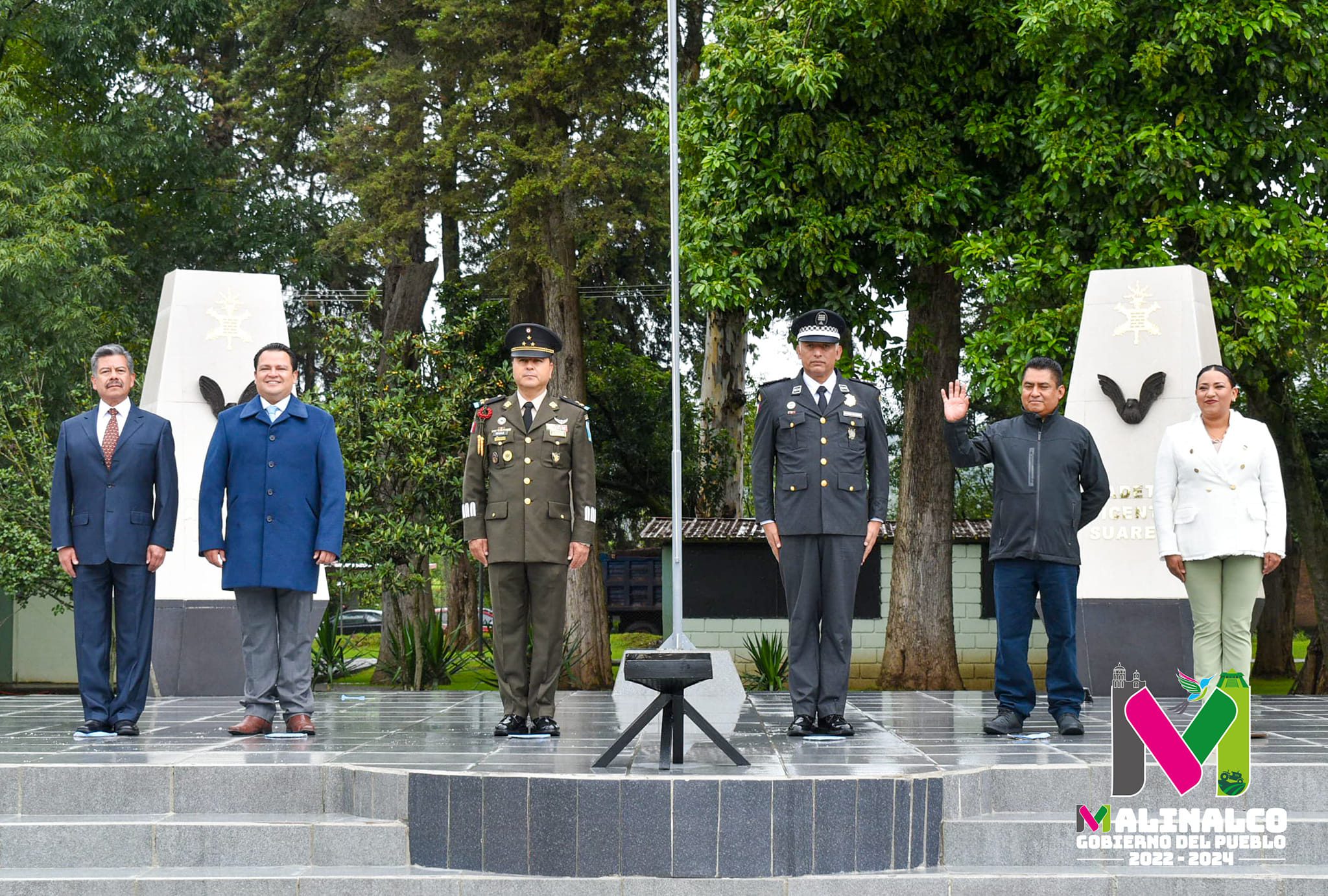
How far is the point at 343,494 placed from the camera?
7004 mm

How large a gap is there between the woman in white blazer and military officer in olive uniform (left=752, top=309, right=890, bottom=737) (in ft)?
5.13

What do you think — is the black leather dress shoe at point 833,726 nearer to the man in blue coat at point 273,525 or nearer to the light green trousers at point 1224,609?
the light green trousers at point 1224,609

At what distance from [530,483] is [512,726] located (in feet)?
3.94

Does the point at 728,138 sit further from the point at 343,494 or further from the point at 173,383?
the point at 343,494

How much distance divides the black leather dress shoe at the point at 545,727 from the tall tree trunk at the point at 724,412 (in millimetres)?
15105

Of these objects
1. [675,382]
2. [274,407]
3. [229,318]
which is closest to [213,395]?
[229,318]

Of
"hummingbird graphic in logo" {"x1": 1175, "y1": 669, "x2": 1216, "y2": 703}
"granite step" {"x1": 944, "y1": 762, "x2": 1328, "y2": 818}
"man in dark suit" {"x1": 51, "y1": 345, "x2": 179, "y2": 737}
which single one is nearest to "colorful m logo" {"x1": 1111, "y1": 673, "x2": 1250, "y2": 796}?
"granite step" {"x1": 944, "y1": 762, "x2": 1328, "y2": 818}

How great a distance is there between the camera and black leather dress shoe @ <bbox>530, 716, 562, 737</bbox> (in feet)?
21.9

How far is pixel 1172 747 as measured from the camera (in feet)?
18.7

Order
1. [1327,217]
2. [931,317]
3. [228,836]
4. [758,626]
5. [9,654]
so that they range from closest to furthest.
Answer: [228,836], [1327,217], [931,317], [758,626], [9,654]

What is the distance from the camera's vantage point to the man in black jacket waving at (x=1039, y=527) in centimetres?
675

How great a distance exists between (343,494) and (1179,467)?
4.22m

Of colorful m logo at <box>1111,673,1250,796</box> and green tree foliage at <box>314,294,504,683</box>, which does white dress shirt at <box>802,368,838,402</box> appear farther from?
green tree foliage at <box>314,294,504,683</box>

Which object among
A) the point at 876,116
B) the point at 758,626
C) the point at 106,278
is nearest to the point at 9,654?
the point at 106,278
